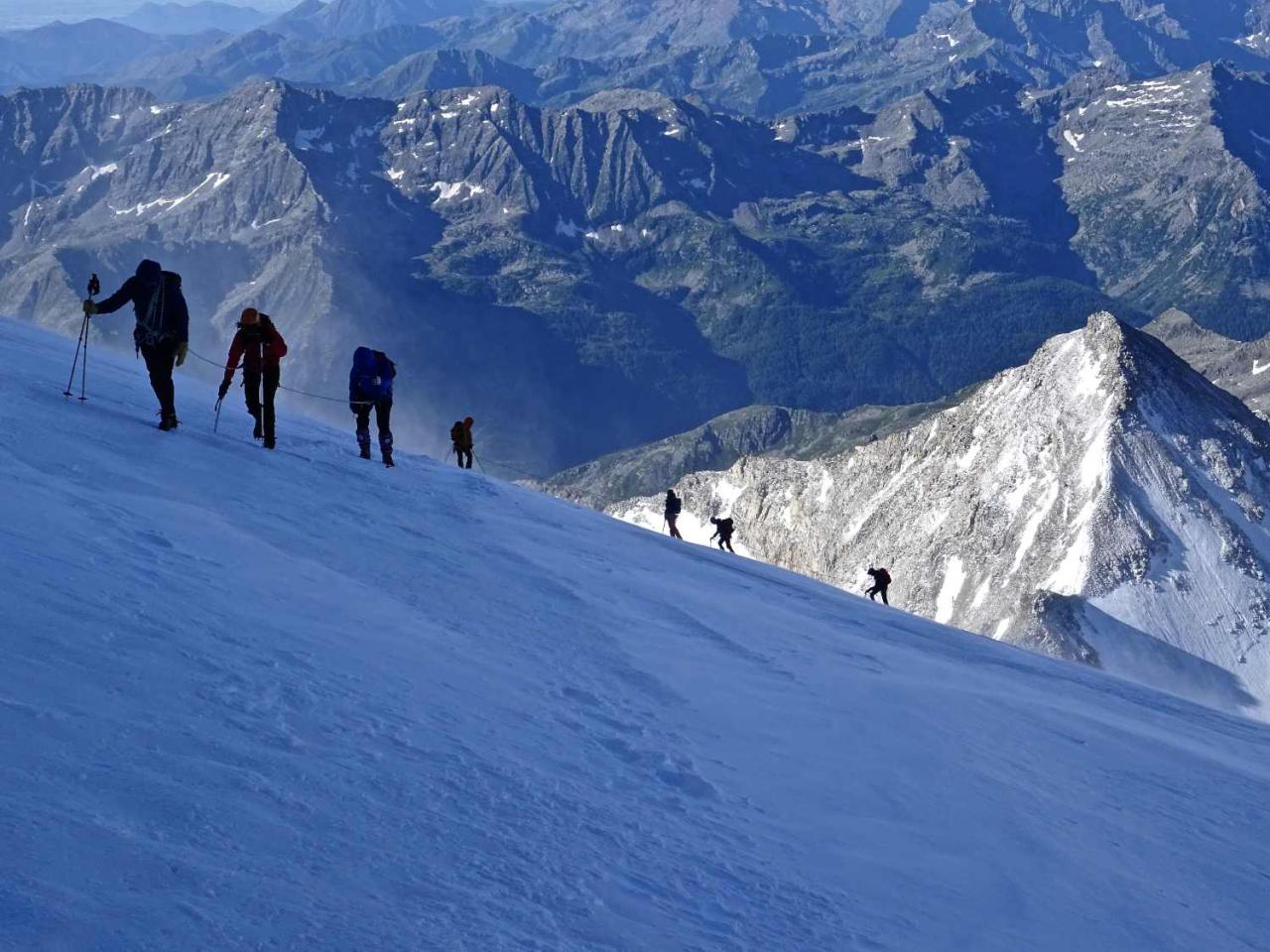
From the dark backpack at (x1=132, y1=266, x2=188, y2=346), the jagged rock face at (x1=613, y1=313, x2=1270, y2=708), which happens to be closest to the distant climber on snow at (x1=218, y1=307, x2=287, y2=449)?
the dark backpack at (x1=132, y1=266, x2=188, y2=346)

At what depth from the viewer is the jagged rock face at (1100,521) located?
114 metres

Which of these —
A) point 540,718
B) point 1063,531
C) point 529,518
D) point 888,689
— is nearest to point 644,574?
point 529,518

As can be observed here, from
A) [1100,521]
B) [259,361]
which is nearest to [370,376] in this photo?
[259,361]

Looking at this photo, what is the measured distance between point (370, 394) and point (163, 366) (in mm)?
6323

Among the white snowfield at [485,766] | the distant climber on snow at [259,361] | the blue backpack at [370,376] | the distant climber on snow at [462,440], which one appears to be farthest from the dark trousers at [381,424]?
the distant climber on snow at [462,440]

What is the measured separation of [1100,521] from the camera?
399 ft

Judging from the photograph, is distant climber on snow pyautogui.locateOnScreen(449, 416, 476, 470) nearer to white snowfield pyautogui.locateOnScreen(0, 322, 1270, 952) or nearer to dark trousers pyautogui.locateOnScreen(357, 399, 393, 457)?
dark trousers pyautogui.locateOnScreen(357, 399, 393, 457)

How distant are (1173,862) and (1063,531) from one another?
11948cm

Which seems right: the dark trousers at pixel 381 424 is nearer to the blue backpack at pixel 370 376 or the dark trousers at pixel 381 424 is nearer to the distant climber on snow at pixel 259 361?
the blue backpack at pixel 370 376

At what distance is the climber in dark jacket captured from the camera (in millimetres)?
20312

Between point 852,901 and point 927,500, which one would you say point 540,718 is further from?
point 927,500

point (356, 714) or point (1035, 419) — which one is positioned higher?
point (1035, 419)

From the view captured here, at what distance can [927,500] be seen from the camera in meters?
146

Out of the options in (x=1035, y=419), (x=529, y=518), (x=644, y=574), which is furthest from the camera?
(x=1035, y=419)
